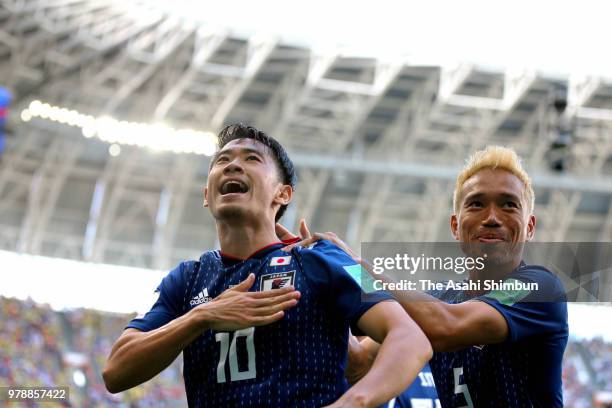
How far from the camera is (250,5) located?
22.5 meters

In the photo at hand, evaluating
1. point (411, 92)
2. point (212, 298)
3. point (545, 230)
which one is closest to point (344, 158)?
point (411, 92)

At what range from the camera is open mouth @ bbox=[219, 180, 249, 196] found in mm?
3078

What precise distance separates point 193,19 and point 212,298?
20.3m

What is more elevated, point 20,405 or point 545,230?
point 545,230

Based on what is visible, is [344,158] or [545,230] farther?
[545,230]

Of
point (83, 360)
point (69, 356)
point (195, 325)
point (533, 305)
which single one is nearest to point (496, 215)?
point (533, 305)

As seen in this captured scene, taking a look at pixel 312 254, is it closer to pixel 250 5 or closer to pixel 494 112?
pixel 250 5

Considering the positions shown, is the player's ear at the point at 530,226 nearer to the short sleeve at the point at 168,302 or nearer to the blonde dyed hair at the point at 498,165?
the blonde dyed hair at the point at 498,165

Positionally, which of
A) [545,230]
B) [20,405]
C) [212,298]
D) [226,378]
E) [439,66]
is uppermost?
[439,66]

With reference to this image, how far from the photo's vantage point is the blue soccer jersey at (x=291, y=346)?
263cm

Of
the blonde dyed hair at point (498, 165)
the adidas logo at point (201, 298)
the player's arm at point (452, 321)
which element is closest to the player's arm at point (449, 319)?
the player's arm at point (452, 321)

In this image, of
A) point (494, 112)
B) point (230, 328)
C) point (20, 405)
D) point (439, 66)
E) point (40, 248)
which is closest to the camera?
point (230, 328)

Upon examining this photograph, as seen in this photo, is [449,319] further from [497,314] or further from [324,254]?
[324,254]

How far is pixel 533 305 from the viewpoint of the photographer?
304 cm
